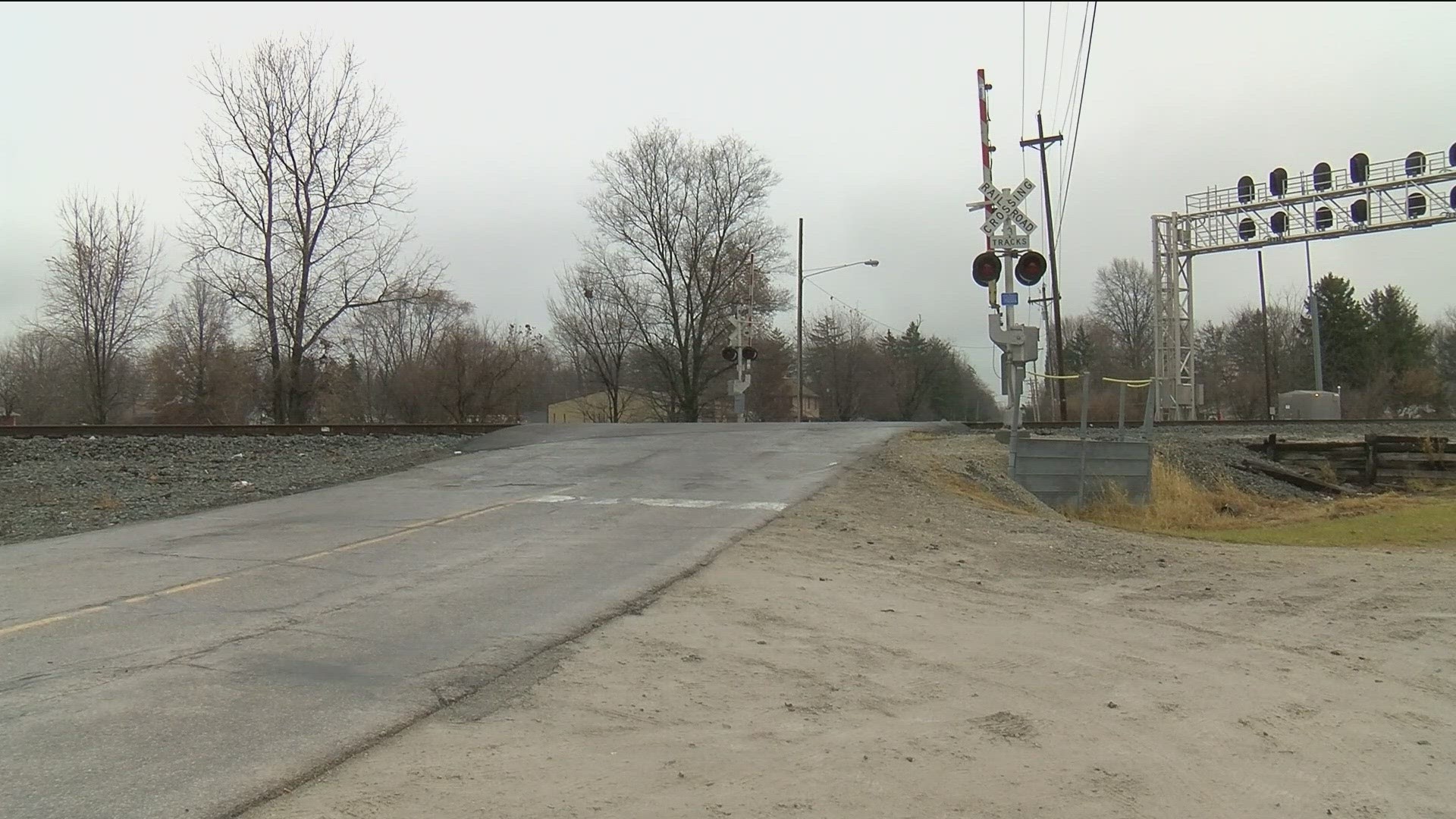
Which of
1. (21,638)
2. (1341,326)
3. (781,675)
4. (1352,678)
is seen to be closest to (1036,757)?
(781,675)

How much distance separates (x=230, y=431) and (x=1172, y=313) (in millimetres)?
36073

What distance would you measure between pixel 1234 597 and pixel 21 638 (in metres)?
9.34

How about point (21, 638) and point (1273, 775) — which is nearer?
point (1273, 775)

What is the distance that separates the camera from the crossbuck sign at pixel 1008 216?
1494cm

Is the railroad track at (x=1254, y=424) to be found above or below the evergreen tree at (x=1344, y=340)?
below

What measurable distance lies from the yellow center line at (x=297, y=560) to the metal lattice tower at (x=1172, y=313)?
109ft

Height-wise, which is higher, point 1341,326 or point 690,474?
point 1341,326

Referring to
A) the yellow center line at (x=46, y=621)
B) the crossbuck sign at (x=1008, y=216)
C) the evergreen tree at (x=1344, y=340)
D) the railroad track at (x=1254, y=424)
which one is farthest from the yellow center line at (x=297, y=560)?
the evergreen tree at (x=1344, y=340)

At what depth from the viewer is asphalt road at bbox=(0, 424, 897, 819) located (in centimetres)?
404

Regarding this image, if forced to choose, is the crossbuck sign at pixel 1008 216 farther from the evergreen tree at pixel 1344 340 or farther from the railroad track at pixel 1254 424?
the evergreen tree at pixel 1344 340

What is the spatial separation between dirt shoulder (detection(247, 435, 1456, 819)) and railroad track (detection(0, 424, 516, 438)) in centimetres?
1533

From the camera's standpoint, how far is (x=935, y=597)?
→ 25.6 feet

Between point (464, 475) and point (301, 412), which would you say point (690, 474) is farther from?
point (301, 412)

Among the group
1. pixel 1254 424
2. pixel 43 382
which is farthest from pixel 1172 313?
pixel 43 382
